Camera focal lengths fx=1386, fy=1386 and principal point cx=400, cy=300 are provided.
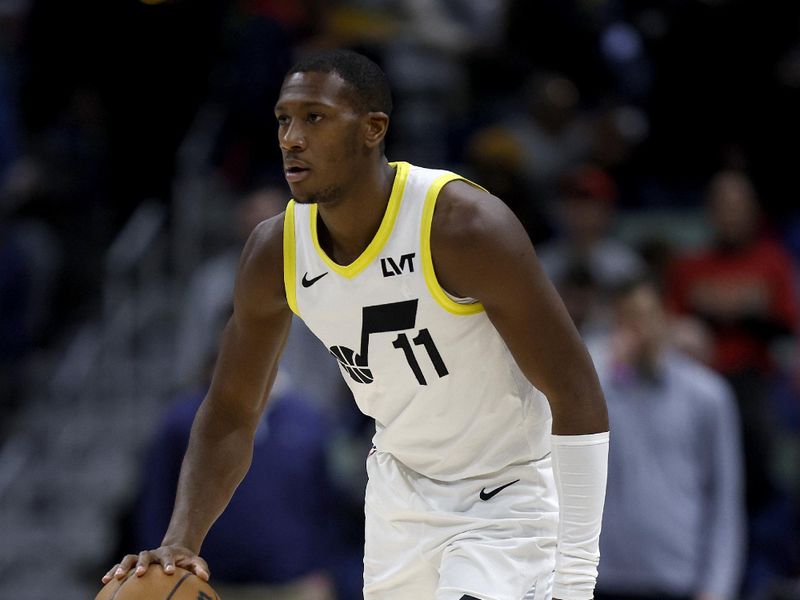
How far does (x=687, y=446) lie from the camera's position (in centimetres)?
607

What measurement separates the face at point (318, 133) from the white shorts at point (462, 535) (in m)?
0.85

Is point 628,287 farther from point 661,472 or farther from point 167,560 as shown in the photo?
point 167,560

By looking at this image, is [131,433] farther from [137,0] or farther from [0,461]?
[137,0]

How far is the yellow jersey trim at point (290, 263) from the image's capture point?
3861 millimetres

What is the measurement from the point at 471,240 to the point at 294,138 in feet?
1.75

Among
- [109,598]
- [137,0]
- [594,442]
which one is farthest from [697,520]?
[137,0]

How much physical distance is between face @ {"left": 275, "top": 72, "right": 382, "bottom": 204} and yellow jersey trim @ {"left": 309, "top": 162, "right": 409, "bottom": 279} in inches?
6.0

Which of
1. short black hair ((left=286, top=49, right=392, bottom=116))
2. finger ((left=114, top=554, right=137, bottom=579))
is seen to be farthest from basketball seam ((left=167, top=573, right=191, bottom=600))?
short black hair ((left=286, top=49, right=392, bottom=116))

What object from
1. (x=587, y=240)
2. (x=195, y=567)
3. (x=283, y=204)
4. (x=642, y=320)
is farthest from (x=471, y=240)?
(x=283, y=204)

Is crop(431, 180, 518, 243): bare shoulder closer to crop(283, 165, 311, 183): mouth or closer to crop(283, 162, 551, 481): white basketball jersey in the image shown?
crop(283, 162, 551, 481): white basketball jersey

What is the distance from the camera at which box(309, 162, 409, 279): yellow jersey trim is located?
146 inches

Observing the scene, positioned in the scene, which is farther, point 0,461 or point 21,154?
point 21,154

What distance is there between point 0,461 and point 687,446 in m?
4.31

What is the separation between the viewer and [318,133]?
3602mm
